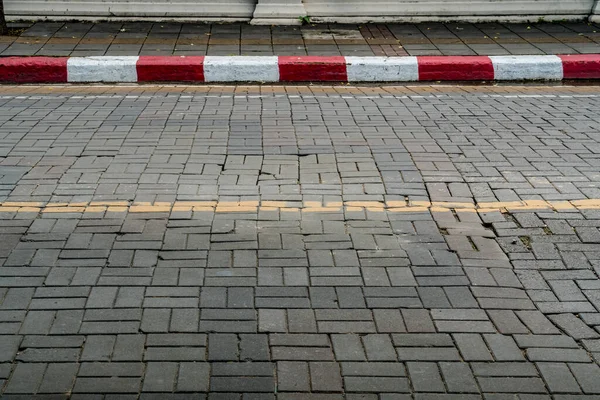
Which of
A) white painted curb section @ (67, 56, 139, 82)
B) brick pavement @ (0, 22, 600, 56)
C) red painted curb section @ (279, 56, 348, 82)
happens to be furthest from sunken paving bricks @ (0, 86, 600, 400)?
brick pavement @ (0, 22, 600, 56)

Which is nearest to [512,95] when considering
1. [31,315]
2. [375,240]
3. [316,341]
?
[375,240]

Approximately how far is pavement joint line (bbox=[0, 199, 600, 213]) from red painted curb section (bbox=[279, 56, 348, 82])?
4162 millimetres

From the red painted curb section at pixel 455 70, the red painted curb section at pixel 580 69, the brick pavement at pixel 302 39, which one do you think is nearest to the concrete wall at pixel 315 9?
the brick pavement at pixel 302 39

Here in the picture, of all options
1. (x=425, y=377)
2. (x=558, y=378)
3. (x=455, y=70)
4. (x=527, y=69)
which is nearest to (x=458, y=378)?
(x=425, y=377)

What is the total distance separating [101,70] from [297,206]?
4.73 metres

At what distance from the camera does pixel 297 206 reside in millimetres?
4840

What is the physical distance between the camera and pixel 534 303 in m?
3.70

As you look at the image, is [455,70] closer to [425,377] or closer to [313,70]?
[313,70]

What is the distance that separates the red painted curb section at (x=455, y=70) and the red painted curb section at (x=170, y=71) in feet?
9.06

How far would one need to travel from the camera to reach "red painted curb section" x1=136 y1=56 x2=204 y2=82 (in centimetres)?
866

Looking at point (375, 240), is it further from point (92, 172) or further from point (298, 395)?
point (92, 172)

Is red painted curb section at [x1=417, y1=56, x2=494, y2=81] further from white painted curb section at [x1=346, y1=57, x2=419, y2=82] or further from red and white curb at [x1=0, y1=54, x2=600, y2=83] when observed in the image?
white painted curb section at [x1=346, y1=57, x2=419, y2=82]

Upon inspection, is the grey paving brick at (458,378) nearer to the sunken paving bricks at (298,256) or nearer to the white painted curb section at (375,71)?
the sunken paving bricks at (298,256)

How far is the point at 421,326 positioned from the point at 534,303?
669mm
